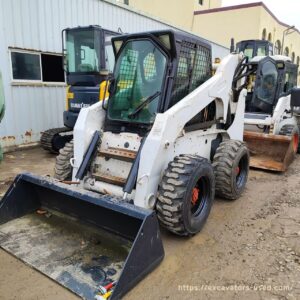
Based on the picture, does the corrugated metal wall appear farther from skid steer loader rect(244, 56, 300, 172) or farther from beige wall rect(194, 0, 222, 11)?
beige wall rect(194, 0, 222, 11)

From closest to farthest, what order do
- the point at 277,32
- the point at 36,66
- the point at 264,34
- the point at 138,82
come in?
the point at 138,82 → the point at 36,66 → the point at 264,34 → the point at 277,32

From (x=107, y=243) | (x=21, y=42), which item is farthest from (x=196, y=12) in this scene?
(x=107, y=243)

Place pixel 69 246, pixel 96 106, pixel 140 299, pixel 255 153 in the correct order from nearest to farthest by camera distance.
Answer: pixel 140 299
pixel 69 246
pixel 96 106
pixel 255 153

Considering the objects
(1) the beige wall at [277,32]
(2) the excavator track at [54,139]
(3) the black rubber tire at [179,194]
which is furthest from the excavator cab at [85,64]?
(1) the beige wall at [277,32]

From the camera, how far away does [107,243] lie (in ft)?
9.62

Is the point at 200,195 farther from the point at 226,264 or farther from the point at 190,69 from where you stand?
the point at 190,69

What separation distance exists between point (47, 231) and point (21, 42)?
5.25 m

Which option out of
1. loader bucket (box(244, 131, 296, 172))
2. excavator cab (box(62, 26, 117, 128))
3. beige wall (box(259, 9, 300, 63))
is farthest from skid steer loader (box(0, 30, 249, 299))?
beige wall (box(259, 9, 300, 63))

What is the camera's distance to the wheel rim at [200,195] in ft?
11.0

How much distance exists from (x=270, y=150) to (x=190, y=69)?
3060mm

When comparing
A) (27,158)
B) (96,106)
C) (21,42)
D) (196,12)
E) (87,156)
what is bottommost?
(27,158)

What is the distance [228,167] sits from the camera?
4008mm

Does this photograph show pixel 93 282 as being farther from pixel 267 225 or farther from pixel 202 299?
pixel 267 225

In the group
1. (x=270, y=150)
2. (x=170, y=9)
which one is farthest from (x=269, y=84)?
(x=170, y=9)
